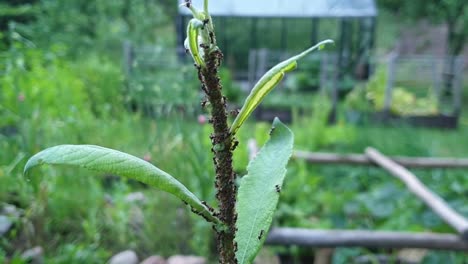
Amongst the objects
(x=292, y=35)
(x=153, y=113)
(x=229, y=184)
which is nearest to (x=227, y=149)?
(x=229, y=184)

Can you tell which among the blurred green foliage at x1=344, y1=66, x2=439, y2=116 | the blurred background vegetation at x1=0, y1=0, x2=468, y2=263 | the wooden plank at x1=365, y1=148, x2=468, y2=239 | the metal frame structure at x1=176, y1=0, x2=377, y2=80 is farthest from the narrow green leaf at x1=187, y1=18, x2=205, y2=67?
the blurred green foliage at x1=344, y1=66, x2=439, y2=116

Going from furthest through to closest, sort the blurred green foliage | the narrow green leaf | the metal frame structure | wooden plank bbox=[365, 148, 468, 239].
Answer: the metal frame structure → the blurred green foliage → wooden plank bbox=[365, 148, 468, 239] → the narrow green leaf

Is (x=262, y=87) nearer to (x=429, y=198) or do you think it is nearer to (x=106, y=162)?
(x=106, y=162)

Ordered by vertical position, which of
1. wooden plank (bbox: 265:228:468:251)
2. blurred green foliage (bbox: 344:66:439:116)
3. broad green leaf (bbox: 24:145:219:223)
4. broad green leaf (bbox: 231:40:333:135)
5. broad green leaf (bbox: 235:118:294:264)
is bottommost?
blurred green foliage (bbox: 344:66:439:116)

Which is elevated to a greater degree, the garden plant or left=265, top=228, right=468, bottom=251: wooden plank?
the garden plant

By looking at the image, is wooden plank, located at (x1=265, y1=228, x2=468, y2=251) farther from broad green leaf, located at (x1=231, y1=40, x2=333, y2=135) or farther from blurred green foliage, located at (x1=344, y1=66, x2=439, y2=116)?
blurred green foliage, located at (x1=344, y1=66, x2=439, y2=116)

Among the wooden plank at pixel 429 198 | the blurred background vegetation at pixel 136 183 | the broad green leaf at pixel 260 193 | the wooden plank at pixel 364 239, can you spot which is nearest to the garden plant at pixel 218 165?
the broad green leaf at pixel 260 193

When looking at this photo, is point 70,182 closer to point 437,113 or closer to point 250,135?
point 250,135

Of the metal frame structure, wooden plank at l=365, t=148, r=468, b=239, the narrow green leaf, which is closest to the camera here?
the narrow green leaf
